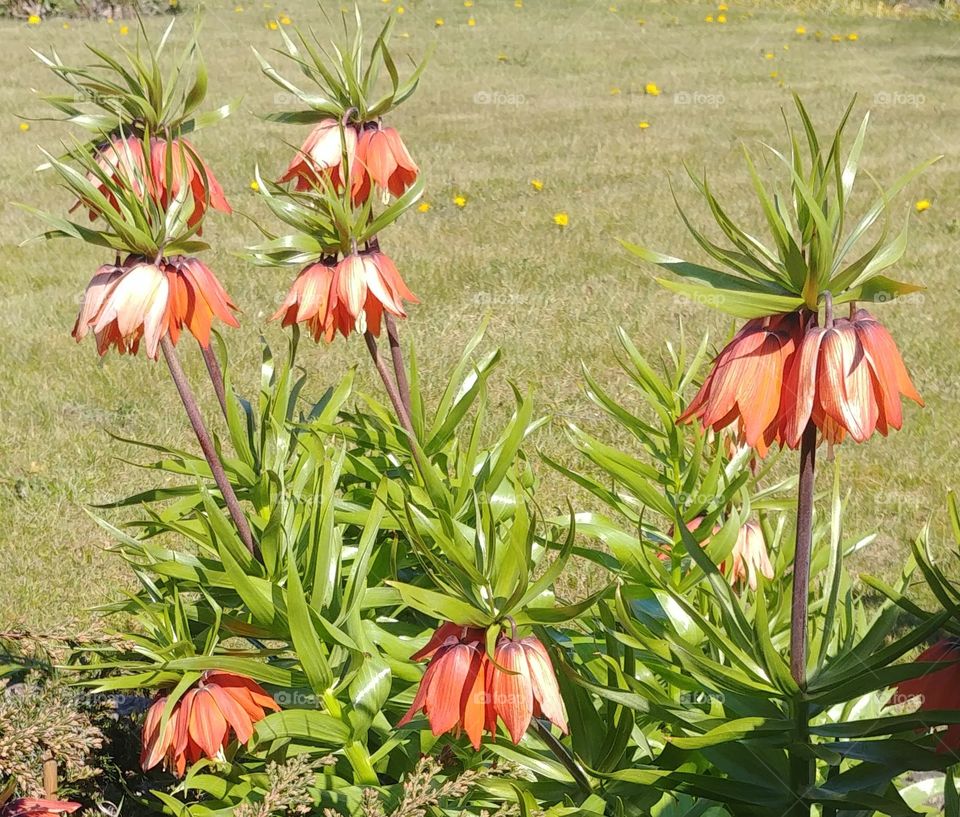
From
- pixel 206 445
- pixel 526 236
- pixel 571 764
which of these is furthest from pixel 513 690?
pixel 526 236

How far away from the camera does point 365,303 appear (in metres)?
1.81

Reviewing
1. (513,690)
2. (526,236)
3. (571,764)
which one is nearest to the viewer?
(513,690)

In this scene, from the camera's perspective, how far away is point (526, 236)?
6629 mm

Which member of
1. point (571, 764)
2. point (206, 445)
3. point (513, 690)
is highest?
point (206, 445)

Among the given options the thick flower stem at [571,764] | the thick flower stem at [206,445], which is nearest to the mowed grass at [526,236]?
the thick flower stem at [206,445]

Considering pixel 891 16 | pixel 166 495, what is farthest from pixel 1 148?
pixel 891 16

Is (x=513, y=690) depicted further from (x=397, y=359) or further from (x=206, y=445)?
(x=397, y=359)

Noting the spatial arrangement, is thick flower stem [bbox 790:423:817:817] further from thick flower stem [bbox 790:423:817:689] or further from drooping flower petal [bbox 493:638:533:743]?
drooping flower petal [bbox 493:638:533:743]

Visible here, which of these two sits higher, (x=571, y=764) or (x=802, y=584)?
(x=802, y=584)

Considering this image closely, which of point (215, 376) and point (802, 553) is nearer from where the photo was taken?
point (802, 553)

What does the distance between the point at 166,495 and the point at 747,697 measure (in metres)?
1.04

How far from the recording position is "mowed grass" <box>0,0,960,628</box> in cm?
→ 384

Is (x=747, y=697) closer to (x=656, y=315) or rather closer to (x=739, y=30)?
(x=656, y=315)

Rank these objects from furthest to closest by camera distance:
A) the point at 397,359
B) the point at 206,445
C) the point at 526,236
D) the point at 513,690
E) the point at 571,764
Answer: the point at 526,236
the point at 397,359
the point at 206,445
the point at 571,764
the point at 513,690
